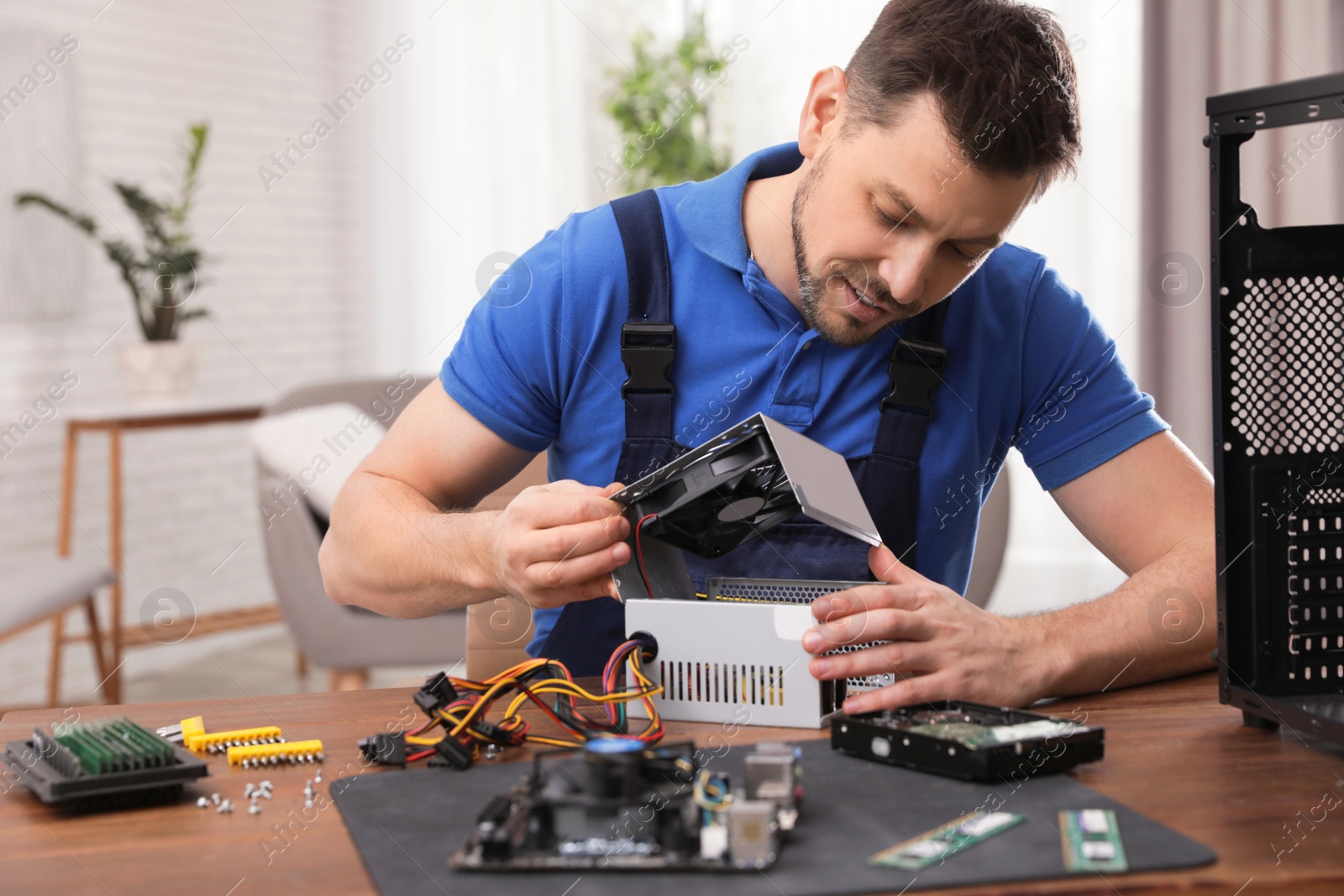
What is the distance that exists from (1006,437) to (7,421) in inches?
116

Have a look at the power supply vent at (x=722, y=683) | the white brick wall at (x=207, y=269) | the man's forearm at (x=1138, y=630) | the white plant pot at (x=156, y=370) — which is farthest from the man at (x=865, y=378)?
the white brick wall at (x=207, y=269)

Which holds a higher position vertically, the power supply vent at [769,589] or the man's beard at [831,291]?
the man's beard at [831,291]

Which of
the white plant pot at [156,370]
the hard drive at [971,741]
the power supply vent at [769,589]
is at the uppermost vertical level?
the white plant pot at [156,370]

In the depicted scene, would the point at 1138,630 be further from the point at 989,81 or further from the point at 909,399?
the point at 989,81

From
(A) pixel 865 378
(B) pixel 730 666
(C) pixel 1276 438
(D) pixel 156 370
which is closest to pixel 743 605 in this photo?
(B) pixel 730 666

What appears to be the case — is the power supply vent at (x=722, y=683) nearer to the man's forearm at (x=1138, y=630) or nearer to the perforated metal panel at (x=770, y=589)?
the perforated metal panel at (x=770, y=589)

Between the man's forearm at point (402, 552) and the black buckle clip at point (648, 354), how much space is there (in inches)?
9.9

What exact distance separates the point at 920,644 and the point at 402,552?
0.53 metres

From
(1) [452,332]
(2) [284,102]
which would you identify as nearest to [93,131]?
(2) [284,102]

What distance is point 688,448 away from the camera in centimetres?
131

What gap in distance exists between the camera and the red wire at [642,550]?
975 millimetres

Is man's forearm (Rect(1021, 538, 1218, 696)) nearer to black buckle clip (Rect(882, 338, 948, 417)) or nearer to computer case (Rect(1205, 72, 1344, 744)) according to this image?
computer case (Rect(1205, 72, 1344, 744))

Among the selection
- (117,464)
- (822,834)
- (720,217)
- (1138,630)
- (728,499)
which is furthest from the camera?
(117,464)

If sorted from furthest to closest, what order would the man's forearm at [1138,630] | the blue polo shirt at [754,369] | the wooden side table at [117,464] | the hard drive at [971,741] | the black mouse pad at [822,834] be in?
the wooden side table at [117,464] → the blue polo shirt at [754,369] → the man's forearm at [1138,630] → the hard drive at [971,741] → the black mouse pad at [822,834]
